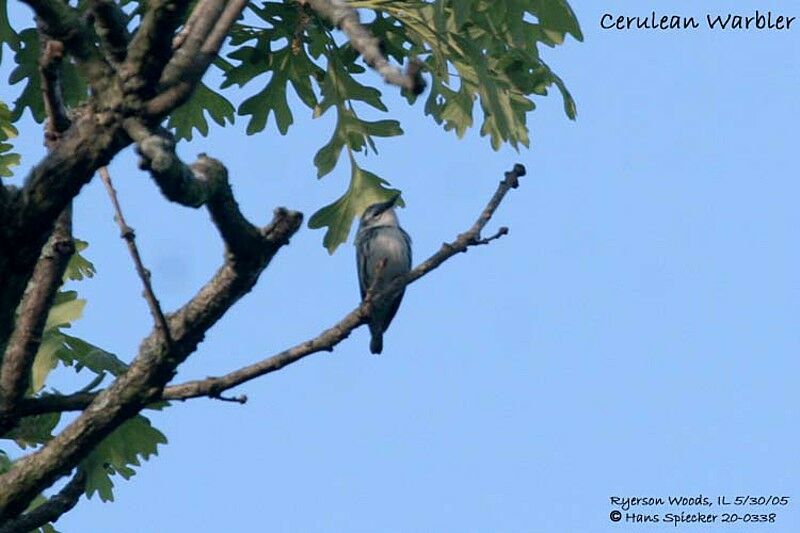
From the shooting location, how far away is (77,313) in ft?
20.9

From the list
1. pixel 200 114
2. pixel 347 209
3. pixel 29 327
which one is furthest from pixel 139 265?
pixel 200 114

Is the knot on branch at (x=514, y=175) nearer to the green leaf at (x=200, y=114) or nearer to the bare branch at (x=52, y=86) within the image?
the bare branch at (x=52, y=86)

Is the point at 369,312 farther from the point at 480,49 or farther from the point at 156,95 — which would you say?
the point at 480,49

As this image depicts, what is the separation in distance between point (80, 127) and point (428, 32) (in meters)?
2.79

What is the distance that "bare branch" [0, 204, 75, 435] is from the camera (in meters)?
5.37

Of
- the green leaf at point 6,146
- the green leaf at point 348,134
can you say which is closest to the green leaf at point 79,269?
the green leaf at point 6,146

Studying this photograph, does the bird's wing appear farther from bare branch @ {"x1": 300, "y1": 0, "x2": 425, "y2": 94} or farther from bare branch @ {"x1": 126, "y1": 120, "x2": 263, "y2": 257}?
bare branch @ {"x1": 300, "y1": 0, "x2": 425, "y2": 94}

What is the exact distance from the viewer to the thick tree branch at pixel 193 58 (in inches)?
168

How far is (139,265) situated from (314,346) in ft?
2.45

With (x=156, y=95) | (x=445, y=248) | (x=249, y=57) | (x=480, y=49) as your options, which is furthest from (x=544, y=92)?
(x=156, y=95)

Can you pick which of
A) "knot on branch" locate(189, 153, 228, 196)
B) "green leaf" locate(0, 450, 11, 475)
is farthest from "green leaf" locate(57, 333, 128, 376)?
"knot on branch" locate(189, 153, 228, 196)

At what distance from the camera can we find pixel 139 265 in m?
4.52

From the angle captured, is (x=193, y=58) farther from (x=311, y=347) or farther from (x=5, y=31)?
(x=5, y=31)

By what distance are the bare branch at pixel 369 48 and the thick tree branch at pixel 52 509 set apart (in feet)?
8.87
